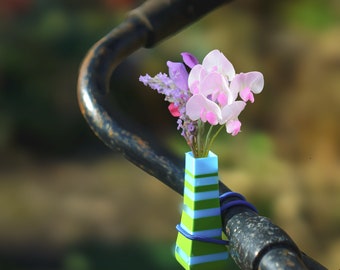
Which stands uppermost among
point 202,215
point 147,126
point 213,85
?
point 213,85

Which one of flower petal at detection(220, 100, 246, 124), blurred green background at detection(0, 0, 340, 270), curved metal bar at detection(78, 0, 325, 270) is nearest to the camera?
curved metal bar at detection(78, 0, 325, 270)

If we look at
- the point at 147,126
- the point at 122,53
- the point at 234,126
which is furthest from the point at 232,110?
the point at 147,126

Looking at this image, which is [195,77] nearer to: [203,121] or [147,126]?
[203,121]

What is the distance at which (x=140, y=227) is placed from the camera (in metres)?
3.50

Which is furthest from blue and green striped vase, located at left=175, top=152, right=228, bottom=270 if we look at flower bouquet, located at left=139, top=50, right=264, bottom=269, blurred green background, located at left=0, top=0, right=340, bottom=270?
blurred green background, located at left=0, top=0, right=340, bottom=270

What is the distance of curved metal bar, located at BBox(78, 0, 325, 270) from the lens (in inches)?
17.2

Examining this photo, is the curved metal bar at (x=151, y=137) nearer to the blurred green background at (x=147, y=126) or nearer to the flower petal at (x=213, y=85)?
the flower petal at (x=213, y=85)

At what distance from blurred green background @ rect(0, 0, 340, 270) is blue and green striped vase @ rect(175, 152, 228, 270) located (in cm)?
264

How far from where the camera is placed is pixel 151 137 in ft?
1.95

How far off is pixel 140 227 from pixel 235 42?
4.01 feet

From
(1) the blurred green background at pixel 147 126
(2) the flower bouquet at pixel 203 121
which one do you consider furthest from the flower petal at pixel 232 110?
(1) the blurred green background at pixel 147 126

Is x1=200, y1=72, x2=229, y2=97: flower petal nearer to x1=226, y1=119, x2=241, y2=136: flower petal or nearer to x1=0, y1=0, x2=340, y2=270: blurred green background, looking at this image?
x1=226, y1=119, x2=241, y2=136: flower petal

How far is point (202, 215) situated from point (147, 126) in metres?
2.76

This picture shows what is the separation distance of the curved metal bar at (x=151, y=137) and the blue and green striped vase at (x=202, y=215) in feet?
0.04
